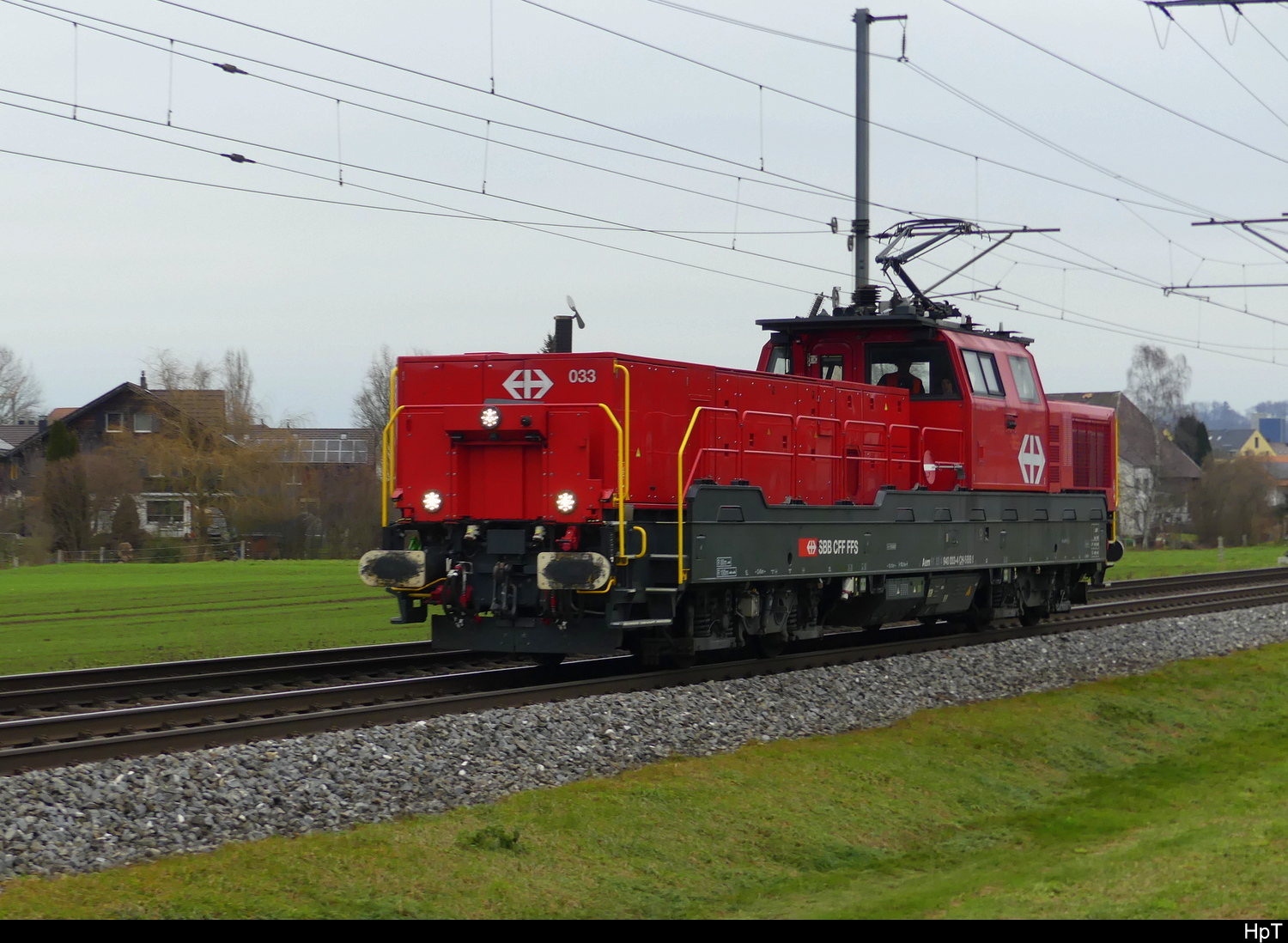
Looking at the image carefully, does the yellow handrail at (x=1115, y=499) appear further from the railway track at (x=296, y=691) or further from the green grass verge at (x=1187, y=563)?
the green grass verge at (x=1187, y=563)

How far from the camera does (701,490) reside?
41.5ft

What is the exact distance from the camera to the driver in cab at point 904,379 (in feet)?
55.6

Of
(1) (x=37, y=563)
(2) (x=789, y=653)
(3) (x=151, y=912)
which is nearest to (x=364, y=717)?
(3) (x=151, y=912)

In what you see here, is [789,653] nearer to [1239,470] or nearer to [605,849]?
[605,849]

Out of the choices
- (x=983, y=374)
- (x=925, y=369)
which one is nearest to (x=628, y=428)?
(x=925, y=369)

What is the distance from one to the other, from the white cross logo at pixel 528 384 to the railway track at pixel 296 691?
9.22 feet

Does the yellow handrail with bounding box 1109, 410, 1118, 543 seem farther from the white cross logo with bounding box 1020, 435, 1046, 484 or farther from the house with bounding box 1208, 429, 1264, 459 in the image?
the house with bounding box 1208, 429, 1264, 459

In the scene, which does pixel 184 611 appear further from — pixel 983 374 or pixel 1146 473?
pixel 1146 473

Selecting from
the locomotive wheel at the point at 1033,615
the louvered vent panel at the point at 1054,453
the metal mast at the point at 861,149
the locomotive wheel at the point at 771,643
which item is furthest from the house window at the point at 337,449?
the locomotive wheel at the point at 771,643

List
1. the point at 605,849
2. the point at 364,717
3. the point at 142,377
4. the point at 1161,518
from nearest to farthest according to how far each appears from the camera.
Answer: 1. the point at 605,849
2. the point at 364,717
3. the point at 142,377
4. the point at 1161,518

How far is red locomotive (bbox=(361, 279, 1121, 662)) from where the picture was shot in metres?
12.4

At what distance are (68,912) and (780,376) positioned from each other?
389 inches

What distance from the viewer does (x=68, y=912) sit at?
21.2 feet

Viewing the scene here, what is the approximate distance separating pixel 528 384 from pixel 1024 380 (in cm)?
844
